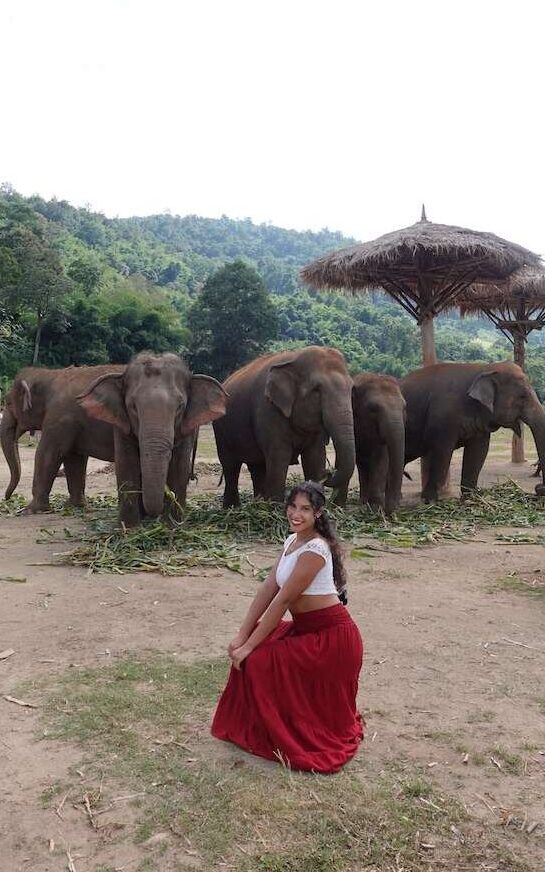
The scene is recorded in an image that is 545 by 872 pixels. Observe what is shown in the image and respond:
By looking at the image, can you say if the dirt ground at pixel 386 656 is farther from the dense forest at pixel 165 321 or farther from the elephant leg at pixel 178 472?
the dense forest at pixel 165 321

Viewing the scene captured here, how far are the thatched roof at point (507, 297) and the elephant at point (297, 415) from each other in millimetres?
7099

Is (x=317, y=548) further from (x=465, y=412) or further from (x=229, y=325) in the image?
(x=229, y=325)

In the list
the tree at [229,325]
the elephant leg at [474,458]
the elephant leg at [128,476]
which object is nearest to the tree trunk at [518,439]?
the elephant leg at [474,458]

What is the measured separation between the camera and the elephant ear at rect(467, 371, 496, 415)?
10.4m

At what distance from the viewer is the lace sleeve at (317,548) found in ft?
11.8

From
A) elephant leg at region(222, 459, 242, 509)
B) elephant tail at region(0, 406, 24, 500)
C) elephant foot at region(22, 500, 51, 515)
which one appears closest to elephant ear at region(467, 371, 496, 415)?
elephant leg at region(222, 459, 242, 509)

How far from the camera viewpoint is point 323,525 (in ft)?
12.1

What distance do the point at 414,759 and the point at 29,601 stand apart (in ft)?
11.4

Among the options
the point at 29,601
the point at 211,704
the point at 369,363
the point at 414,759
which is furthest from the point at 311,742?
the point at 369,363

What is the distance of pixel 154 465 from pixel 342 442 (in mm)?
2134

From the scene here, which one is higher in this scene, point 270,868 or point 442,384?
point 442,384

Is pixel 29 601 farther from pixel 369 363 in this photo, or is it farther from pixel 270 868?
pixel 369 363

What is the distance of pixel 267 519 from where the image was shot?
27.1ft

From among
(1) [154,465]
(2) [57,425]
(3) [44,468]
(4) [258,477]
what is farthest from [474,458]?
(3) [44,468]
